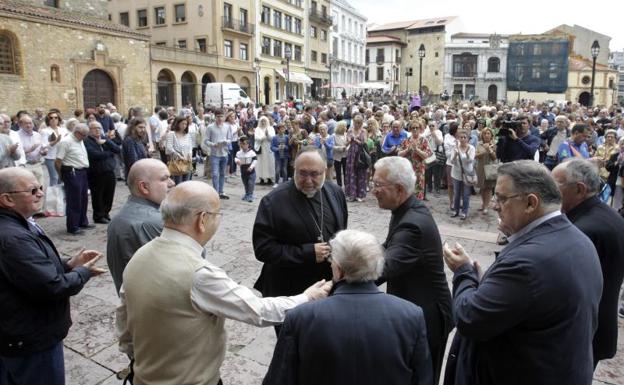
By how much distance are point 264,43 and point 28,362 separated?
1698 inches

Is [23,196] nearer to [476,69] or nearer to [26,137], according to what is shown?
[26,137]

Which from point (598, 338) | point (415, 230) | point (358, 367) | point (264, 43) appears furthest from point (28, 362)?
point (264, 43)

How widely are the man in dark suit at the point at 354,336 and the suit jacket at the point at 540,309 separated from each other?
1.07 feet

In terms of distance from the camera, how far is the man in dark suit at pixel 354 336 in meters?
1.74

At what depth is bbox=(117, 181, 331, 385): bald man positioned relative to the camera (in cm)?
195

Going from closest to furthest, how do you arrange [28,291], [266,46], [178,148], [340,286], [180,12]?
[340,286], [28,291], [178,148], [180,12], [266,46]

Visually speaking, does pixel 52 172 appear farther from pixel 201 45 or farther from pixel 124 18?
pixel 124 18

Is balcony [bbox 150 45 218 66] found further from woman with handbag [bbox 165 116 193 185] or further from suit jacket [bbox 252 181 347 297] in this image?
suit jacket [bbox 252 181 347 297]

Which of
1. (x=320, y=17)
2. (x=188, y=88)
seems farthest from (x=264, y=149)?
(x=320, y=17)

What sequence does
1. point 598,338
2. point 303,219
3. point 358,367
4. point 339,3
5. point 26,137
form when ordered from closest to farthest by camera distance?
1. point 358,367
2. point 598,338
3. point 303,219
4. point 26,137
5. point 339,3

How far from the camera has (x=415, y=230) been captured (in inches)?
102

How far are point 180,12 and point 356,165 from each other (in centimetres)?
3453

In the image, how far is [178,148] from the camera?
27.8 feet

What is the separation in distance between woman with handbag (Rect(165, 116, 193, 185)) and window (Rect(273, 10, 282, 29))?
3869 cm
